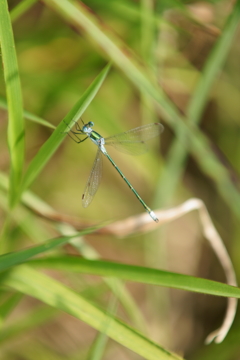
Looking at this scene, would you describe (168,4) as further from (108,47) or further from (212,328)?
(212,328)

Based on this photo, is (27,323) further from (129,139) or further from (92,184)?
(129,139)

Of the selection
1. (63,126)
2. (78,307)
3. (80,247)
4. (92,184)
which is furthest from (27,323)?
(63,126)

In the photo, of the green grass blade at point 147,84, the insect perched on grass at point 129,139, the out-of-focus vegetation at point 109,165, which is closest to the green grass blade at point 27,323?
the out-of-focus vegetation at point 109,165

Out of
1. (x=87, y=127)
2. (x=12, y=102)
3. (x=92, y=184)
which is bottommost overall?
(x=12, y=102)

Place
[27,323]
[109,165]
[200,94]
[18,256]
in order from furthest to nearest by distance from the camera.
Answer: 1. [109,165]
2. [200,94]
3. [27,323]
4. [18,256]

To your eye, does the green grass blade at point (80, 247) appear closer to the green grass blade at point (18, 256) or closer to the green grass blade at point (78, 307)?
the green grass blade at point (78, 307)

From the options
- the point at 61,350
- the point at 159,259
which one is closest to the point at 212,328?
the point at 159,259

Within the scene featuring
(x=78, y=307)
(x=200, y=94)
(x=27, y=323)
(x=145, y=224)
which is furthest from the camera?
(x=200, y=94)
